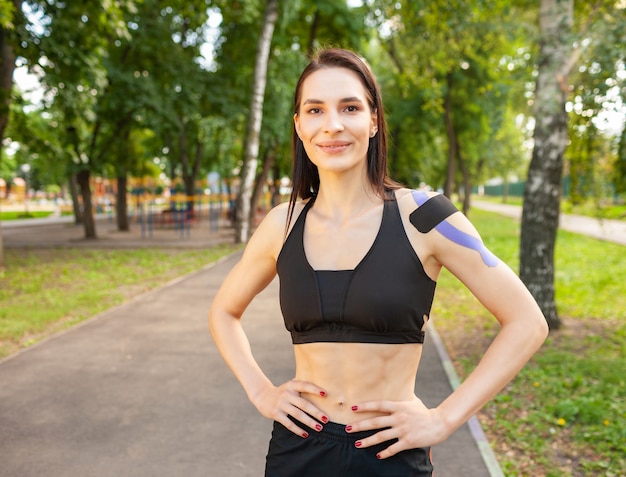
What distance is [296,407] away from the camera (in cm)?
183

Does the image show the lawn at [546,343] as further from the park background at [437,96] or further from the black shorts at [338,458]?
the black shorts at [338,458]

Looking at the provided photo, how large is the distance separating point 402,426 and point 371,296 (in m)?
0.38

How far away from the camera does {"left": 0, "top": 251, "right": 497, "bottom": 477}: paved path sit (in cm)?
425

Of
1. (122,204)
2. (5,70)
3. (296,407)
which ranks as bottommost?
(122,204)

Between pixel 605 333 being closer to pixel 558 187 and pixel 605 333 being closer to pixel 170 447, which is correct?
pixel 558 187

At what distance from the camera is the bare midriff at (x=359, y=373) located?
5.73 ft

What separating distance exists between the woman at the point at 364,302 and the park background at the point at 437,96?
0.45 metres

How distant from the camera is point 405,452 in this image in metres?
1.73

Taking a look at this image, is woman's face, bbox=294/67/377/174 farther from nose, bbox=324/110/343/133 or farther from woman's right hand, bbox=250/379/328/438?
woman's right hand, bbox=250/379/328/438

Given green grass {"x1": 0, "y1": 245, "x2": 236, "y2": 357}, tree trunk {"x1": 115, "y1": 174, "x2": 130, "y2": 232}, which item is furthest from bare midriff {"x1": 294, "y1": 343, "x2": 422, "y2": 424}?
tree trunk {"x1": 115, "y1": 174, "x2": 130, "y2": 232}

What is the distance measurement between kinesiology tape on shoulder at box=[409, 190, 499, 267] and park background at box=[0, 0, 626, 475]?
528mm

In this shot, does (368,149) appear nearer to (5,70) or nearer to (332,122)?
(332,122)

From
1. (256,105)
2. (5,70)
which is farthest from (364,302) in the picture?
(256,105)

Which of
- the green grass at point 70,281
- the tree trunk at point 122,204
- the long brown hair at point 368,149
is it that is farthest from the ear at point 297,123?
the tree trunk at point 122,204
